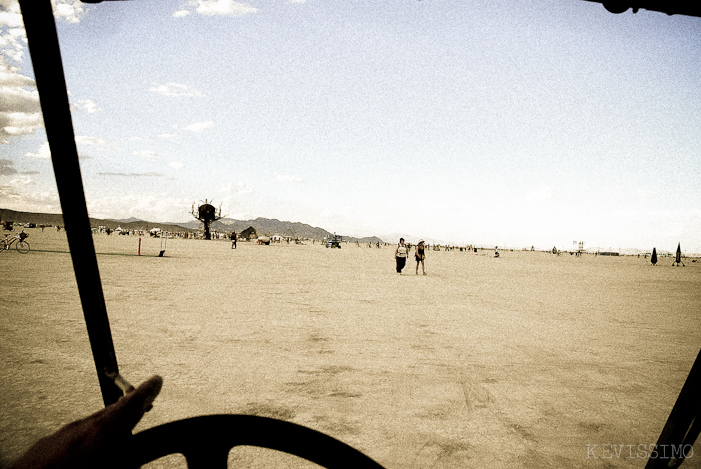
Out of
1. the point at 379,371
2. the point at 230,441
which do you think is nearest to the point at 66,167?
the point at 230,441

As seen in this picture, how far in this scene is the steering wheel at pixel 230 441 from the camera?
90cm

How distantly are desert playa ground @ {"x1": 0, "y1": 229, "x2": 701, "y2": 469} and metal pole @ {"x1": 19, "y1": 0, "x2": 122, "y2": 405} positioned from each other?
2.54 meters

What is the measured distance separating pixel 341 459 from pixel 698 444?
5123 mm

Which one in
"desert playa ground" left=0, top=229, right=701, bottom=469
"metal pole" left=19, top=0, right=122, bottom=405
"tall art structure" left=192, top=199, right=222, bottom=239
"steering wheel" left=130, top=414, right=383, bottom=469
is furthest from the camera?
"tall art structure" left=192, top=199, right=222, bottom=239

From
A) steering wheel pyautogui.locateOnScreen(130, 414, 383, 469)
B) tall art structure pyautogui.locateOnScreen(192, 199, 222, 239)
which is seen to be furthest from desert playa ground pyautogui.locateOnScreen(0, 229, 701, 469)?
tall art structure pyautogui.locateOnScreen(192, 199, 222, 239)

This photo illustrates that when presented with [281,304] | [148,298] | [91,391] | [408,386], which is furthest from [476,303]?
[91,391]

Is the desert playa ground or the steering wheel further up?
the steering wheel

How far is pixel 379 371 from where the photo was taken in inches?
221

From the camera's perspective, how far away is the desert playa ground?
3.81 metres

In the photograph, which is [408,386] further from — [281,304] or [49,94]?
[281,304]

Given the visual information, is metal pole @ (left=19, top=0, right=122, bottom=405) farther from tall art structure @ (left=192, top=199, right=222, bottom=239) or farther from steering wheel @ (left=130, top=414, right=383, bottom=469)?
tall art structure @ (left=192, top=199, right=222, bottom=239)

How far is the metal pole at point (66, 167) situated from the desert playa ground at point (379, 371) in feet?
8.33

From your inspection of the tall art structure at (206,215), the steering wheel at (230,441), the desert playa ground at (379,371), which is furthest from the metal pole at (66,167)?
the tall art structure at (206,215)

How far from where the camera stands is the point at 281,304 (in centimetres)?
1045
